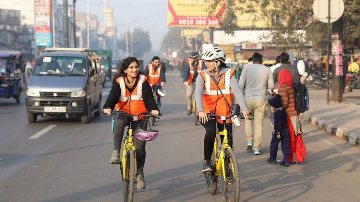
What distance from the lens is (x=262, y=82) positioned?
398 inches

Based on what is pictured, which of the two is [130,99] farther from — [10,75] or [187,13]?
[187,13]

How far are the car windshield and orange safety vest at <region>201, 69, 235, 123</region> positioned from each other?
30.4 ft

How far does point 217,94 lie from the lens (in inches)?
267

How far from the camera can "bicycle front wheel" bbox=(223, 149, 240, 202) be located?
6.05 meters

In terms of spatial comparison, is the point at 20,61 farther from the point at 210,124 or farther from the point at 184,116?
the point at 210,124

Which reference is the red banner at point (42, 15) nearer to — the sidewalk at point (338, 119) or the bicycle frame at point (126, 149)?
the sidewalk at point (338, 119)

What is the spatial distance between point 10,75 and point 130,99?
16.3m

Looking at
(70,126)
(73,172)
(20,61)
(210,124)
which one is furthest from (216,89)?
(20,61)

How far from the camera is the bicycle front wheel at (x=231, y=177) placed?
6.05 meters

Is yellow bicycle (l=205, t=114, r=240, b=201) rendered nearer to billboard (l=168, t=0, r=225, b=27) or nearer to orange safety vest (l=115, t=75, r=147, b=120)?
orange safety vest (l=115, t=75, r=147, b=120)

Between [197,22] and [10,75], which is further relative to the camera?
[197,22]

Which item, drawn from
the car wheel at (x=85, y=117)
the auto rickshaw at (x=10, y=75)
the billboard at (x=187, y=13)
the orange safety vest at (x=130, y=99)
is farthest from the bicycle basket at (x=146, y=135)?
the billboard at (x=187, y=13)

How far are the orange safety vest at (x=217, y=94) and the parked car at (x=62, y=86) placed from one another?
8.51 metres

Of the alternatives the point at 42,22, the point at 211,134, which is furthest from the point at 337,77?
the point at 42,22
